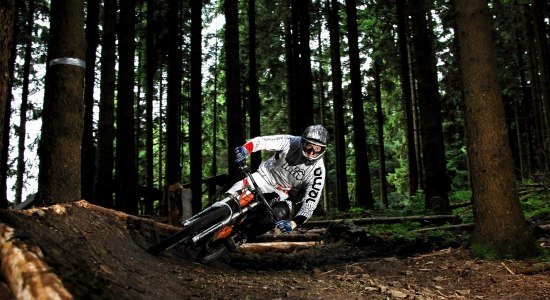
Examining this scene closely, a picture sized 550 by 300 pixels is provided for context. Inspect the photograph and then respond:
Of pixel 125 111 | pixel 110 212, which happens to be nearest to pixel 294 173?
pixel 110 212

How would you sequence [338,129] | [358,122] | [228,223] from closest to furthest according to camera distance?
[228,223] < [358,122] < [338,129]

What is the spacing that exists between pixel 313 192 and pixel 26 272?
5075 mm

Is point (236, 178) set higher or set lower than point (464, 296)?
higher

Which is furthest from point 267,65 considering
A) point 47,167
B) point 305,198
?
point 47,167

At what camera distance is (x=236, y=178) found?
36.8 feet

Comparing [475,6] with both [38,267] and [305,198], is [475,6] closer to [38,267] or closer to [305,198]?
[305,198]

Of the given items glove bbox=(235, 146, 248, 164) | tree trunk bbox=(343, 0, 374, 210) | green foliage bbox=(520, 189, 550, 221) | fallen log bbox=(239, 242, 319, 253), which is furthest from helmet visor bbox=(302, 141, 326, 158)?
tree trunk bbox=(343, 0, 374, 210)

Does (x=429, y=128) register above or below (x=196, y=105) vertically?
below

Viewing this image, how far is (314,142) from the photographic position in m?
6.46

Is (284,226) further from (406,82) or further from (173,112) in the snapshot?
(406,82)

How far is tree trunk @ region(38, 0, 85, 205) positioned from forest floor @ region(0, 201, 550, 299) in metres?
0.47

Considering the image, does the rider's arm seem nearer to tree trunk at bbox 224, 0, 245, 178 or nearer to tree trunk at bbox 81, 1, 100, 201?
tree trunk at bbox 224, 0, 245, 178

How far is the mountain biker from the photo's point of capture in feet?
21.4

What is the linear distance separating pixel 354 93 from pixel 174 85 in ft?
22.0
